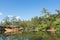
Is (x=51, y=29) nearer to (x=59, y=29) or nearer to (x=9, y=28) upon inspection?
(x=59, y=29)

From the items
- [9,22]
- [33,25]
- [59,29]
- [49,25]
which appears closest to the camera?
[59,29]

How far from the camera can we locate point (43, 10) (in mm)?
74062

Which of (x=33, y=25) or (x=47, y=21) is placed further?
(x=33, y=25)

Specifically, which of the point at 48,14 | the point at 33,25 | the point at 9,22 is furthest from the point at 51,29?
the point at 9,22

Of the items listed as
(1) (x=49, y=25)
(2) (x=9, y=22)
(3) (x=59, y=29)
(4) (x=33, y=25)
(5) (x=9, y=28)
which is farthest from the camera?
(2) (x=9, y=22)

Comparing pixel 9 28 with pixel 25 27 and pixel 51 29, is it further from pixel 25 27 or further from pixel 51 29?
pixel 51 29

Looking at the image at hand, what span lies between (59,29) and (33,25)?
59.4 ft

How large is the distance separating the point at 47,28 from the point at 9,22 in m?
23.3

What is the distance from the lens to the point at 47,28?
7275cm

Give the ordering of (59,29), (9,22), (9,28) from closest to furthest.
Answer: (59,29) < (9,28) < (9,22)

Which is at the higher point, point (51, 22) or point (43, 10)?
point (43, 10)

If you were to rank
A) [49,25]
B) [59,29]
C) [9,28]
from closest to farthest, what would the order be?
[59,29] → [49,25] → [9,28]

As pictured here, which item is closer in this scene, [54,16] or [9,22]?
[54,16]

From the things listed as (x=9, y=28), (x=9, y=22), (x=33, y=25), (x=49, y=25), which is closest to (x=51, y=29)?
(x=49, y=25)
